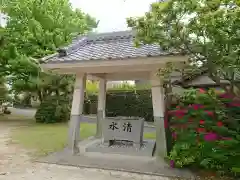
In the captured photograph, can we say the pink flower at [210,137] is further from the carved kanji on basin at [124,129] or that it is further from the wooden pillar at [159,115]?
the carved kanji on basin at [124,129]

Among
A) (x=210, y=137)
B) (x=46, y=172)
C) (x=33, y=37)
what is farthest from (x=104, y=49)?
(x=33, y=37)

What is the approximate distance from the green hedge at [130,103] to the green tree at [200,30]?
1120 cm

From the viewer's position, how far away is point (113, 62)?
6133 mm

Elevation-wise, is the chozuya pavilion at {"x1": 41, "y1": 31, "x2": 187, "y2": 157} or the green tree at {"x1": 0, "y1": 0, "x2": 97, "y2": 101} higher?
the green tree at {"x1": 0, "y1": 0, "x2": 97, "y2": 101}

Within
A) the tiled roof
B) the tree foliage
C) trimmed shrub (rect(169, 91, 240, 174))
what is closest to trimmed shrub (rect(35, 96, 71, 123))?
the tree foliage

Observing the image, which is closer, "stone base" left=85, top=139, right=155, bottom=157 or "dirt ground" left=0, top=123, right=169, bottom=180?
"dirt ground" left=0, top=123, right=169, bottom=180

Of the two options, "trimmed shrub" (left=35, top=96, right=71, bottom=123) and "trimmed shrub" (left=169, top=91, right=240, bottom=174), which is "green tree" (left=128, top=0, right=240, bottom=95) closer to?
"trimmed shrub" (left=169, top=91, right=240, bottom=174)

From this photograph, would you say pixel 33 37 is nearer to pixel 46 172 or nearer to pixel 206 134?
pixel 46 172

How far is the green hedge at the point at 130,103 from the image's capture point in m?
16.5

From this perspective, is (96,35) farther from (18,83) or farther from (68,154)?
(18,83)

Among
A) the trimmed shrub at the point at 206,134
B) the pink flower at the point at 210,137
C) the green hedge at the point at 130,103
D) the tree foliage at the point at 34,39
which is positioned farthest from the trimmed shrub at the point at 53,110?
the pink flower at the point at 210,137

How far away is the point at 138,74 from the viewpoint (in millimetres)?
8641

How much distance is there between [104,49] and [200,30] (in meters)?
3.64

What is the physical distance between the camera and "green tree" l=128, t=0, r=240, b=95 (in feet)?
14.1
